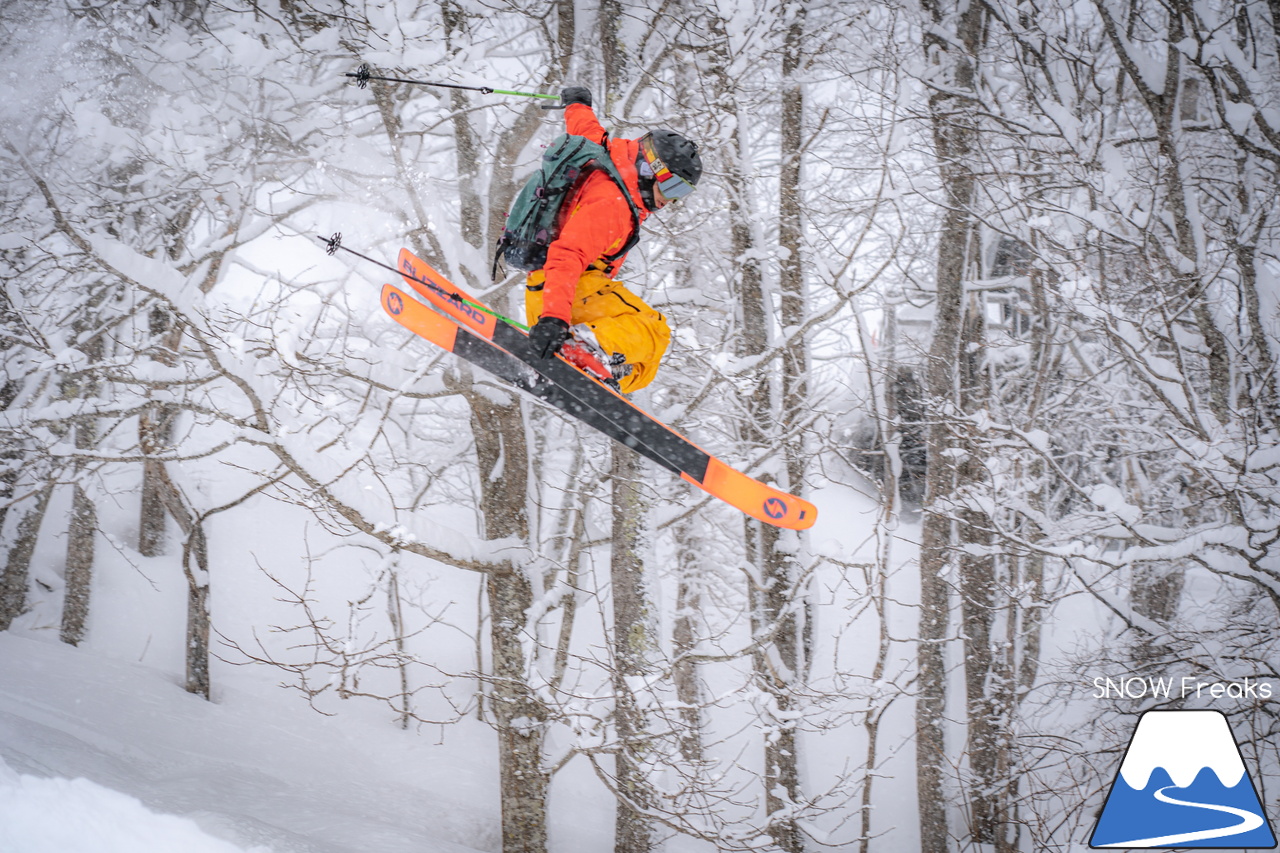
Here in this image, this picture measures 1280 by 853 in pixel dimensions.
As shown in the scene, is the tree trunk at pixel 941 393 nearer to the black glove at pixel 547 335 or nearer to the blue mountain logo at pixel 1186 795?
the blue mountain logo at pixel 1186 795

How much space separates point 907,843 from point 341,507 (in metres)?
9.66

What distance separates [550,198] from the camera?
12.0ft

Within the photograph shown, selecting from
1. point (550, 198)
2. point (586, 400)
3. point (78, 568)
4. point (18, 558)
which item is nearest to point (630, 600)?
point (586, 400)

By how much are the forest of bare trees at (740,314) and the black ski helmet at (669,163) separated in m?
1.65

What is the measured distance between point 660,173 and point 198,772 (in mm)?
7319

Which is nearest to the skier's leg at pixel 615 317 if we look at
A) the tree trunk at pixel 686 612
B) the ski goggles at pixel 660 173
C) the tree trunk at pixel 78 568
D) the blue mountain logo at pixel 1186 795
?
the ski goggles at pixel 660 173

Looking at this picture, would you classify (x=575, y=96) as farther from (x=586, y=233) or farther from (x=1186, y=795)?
(x=1186, y=795)

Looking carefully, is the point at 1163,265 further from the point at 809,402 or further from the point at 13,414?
the point at 13,414

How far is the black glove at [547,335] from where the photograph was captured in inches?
139

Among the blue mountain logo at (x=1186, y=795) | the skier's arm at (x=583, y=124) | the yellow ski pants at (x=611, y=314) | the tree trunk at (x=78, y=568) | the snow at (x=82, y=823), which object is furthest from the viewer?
the tree trunk at (x=78, y=568)

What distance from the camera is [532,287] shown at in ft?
13.3

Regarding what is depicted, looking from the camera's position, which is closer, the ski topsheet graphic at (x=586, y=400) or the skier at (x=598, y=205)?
the skier at (x=598, y=205)

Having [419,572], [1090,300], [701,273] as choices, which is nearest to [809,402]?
[1090,300]

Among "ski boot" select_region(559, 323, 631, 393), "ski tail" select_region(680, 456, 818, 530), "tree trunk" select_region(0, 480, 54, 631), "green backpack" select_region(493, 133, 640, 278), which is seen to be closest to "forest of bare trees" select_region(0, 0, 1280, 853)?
"ski tail" select_region(680, 456, 818, 530)
